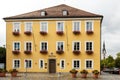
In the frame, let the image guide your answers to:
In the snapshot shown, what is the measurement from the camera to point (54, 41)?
64562mm

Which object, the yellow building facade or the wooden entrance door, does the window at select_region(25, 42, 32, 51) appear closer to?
the yellow building facade

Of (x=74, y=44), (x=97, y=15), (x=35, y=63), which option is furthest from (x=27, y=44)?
(x=97, y=15)

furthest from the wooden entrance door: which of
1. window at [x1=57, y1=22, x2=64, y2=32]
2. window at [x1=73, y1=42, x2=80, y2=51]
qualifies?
window at [x1=57, y1=22, x2=64, y2=32]

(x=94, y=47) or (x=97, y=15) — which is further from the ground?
(x=97, y=15)

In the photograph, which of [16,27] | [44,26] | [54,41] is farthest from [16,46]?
[54,41]

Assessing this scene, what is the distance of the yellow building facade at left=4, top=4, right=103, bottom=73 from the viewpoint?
6347 cm

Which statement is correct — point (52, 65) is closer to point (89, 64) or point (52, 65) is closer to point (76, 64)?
point (76, 64)

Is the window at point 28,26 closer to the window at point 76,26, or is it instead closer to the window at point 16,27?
the window at point 16,27

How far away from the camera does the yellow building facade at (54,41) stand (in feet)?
208

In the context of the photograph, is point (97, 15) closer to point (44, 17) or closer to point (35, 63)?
point (44, 17)

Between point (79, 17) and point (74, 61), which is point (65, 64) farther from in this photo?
point (79, 17)

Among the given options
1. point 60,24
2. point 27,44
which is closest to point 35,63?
point 27,44

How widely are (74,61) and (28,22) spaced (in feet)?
31.4

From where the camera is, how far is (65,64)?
6400 centimetres
